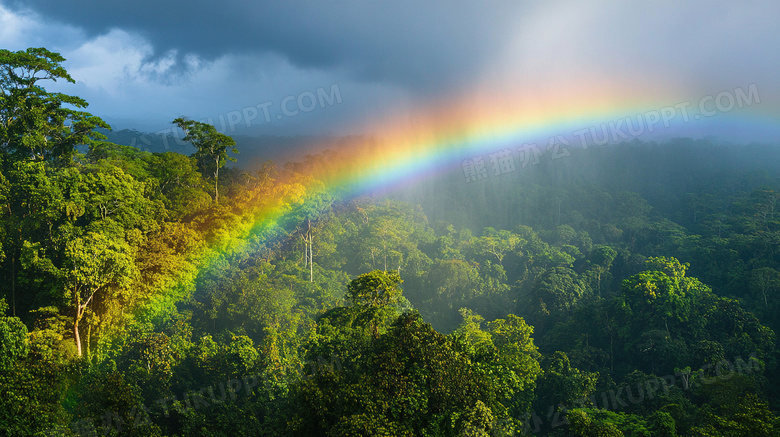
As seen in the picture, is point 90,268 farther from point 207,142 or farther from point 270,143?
point 270,143

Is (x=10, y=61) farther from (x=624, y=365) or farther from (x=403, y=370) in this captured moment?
(x=624, y=365)

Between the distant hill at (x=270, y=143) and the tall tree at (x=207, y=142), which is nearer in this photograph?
the tall tree at (x=207, y=142)

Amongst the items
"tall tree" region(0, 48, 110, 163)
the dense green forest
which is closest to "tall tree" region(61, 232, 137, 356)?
the dense green forest

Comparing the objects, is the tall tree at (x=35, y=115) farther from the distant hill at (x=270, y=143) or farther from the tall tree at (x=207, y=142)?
the distant hill at (x=270, y=143)

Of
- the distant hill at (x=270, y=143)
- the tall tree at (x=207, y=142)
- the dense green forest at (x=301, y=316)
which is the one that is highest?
the distant hill at (x=270, y=143)

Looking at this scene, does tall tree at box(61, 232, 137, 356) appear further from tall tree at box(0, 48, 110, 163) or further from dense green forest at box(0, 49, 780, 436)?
tall tree at box(0, 48, 110, 163)

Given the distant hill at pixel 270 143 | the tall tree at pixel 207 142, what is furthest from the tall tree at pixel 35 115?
the distant hill at pixel 270 143

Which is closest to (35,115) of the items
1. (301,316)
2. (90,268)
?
(90,268)
